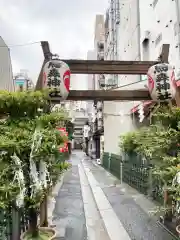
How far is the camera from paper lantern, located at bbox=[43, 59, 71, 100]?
8188mm

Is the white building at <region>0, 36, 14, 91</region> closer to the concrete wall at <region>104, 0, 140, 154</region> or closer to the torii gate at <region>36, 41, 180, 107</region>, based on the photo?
the concrete wall at <region>104, 0, 140, 154</region>

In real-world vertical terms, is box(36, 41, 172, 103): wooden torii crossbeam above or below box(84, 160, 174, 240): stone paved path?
above

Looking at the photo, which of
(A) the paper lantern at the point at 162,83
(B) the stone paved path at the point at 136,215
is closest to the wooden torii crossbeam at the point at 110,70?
(A) the paper lantern at the point at 162,83

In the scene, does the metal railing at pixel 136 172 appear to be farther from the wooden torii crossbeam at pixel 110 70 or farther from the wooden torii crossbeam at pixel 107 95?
the wooden torii crossbeam at pixel 110 70

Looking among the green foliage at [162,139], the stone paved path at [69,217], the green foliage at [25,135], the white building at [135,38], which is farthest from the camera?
the white building at [135,38]

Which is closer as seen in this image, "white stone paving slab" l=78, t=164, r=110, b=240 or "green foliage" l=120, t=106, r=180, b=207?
"green foliage" l=120, t=106, r=180, b=207

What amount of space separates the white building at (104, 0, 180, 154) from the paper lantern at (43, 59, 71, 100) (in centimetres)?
664

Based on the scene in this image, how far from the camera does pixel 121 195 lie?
38.6ft

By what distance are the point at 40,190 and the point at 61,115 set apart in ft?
4.27

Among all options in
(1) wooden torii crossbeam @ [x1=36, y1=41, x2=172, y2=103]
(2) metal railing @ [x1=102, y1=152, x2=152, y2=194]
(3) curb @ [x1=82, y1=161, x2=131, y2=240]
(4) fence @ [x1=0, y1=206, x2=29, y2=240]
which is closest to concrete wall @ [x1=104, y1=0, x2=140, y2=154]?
(2) metal railing @ [x1=102, y1=152, x2=152, y2=194]

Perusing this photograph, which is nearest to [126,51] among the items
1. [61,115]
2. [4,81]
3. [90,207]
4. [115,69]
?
[4,81]

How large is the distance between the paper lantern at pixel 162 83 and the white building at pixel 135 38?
4.41 m

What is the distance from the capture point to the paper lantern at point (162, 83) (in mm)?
8328

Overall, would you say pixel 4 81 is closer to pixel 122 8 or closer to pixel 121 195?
pixel 121 195
